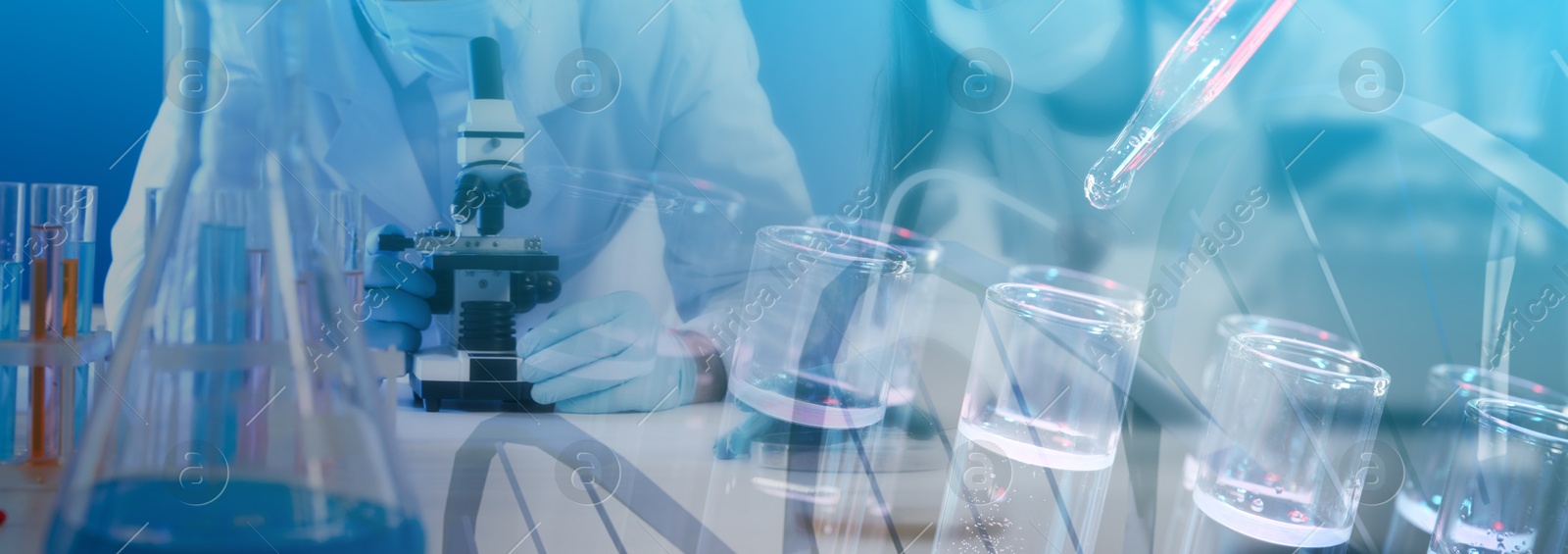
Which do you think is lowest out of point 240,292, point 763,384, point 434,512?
point 434,512

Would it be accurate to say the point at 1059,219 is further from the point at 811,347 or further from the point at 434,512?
the point at 434,512

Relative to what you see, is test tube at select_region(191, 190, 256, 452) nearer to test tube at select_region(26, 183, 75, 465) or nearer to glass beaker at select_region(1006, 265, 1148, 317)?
test tube at select_region(26, 183, 75, 465)

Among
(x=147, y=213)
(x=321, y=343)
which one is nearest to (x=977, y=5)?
(x=321, y=343)

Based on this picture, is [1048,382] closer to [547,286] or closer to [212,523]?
[547,286]

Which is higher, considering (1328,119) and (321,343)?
(1328,119)

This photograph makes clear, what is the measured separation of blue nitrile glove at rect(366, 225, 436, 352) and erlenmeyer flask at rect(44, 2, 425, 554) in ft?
0.37

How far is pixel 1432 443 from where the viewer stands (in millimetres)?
1334

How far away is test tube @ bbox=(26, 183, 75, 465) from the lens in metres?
0.97

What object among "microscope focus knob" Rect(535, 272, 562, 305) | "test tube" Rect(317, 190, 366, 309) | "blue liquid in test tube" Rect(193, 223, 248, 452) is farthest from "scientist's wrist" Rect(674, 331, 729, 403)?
"blue liquid in test tube" Rect(193, 223, 248, 452)

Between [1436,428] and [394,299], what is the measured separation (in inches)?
56.0

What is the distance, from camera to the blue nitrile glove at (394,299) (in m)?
1.08

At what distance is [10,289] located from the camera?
3.12 feet

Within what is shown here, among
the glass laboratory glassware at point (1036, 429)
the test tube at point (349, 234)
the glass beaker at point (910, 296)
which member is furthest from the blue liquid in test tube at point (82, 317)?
the glass laboratory glassware at point (1036, 429)

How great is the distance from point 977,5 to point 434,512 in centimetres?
92
